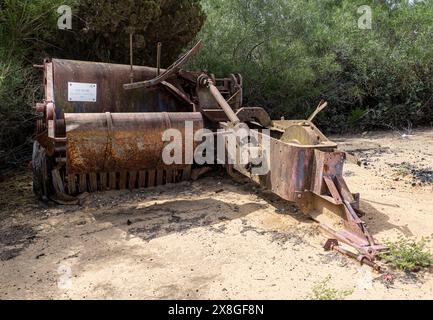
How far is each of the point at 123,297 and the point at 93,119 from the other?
7.56ft

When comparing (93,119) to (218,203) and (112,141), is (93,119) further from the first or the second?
(218,203)

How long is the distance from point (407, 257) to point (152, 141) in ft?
9.38

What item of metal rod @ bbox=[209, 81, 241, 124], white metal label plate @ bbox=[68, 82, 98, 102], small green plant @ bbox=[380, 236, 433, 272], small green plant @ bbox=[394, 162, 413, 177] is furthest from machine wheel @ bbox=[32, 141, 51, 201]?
small green plant @ bbox=[394, 162, 413, 177]

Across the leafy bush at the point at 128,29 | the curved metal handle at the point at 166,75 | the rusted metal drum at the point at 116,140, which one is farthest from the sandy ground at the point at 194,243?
the leafy bush at the point at 128,29

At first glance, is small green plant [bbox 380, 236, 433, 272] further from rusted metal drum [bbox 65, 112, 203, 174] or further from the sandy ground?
rusted metal drum [bbox 65, 112, 203, 174]

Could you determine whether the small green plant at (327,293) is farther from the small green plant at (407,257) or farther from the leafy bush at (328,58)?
the leafy bush at (328,58)

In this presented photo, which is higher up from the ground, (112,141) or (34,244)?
→ (112,141)

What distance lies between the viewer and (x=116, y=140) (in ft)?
15.9

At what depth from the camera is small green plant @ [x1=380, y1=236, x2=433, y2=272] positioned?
130 inches

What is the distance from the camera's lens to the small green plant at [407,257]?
3.30 metres

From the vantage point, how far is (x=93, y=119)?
4.80 metres

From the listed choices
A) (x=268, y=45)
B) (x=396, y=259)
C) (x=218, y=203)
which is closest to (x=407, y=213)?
(x=396, y=259)

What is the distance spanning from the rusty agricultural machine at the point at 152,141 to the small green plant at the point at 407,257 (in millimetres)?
91

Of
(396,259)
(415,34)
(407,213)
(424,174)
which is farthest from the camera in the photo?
(415,34)
